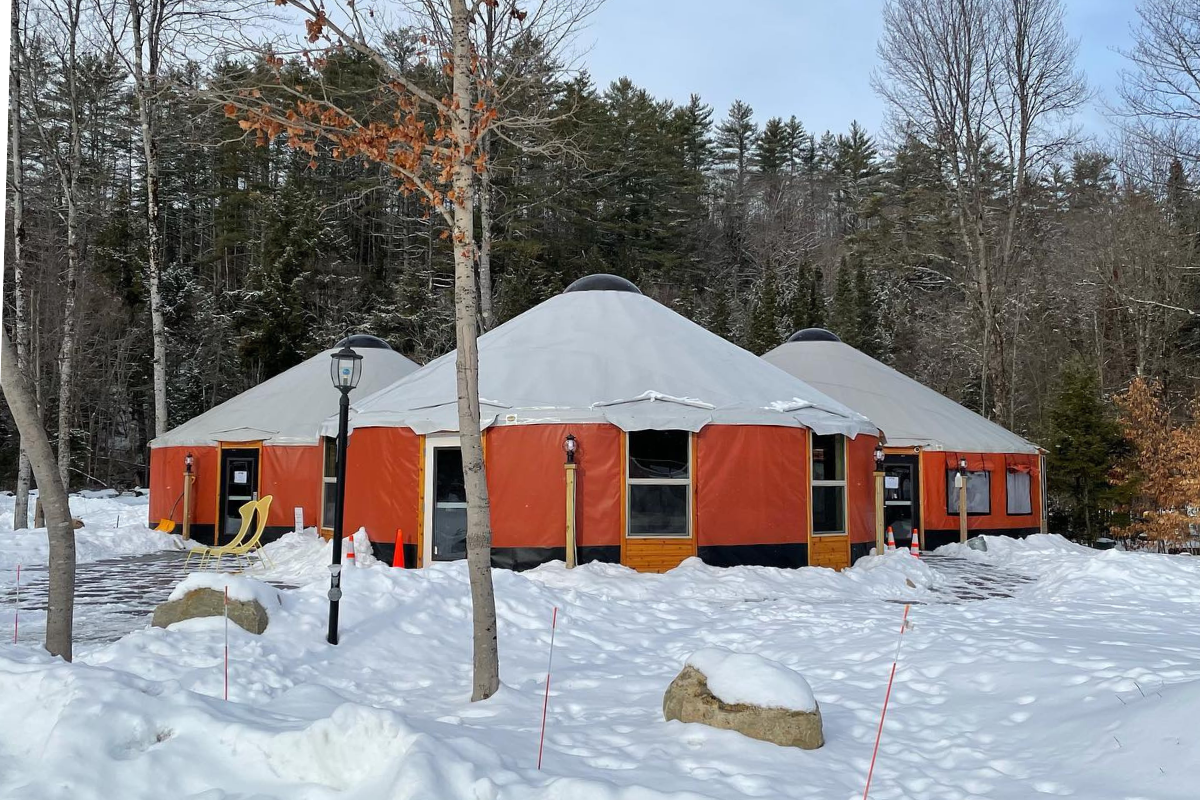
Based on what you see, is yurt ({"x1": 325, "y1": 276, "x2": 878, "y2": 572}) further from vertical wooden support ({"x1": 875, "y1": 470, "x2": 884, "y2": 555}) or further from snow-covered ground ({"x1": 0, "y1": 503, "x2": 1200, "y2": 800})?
snow-covered ground ({"x1": 0, "y1": 503, "x2": 1200, "y2": 800})

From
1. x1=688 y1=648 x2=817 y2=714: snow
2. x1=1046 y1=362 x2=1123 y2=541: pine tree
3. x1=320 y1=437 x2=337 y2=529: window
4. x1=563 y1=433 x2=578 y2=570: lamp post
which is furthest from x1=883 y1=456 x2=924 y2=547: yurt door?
x1=688 y1=648 x2=817 y2=714: snow

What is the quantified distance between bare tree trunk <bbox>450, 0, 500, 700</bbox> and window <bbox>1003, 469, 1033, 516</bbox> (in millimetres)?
11979

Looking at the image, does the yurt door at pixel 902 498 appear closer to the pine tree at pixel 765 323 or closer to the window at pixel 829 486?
the window at pixel 829 486

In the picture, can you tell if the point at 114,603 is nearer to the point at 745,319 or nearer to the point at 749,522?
the point at 749,522

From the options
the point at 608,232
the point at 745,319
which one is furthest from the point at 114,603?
the point at 745,319

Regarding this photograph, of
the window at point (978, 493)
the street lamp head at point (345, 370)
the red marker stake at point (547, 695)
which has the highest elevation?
the street lamp head at point (345, 370)

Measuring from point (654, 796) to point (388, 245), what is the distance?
30.8 m

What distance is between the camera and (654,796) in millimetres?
3146

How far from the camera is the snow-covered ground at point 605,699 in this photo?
10.3 ft

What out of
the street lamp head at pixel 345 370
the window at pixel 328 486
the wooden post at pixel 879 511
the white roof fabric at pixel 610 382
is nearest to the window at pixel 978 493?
the wooden post at pixel 879 511

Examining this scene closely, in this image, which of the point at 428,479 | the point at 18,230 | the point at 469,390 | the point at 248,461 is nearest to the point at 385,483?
the point at 428,479

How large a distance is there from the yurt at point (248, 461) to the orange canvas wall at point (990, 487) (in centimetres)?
901

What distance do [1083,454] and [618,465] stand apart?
10.4 metres

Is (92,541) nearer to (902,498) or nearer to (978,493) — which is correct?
(902,498)
